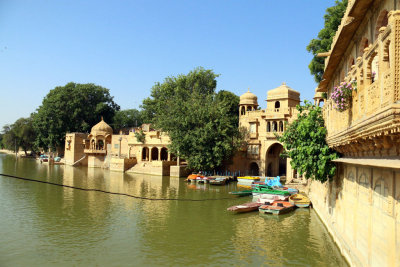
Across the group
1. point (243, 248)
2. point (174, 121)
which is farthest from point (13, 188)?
point (243, 248)

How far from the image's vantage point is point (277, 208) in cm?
1809

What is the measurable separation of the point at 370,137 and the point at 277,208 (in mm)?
11964

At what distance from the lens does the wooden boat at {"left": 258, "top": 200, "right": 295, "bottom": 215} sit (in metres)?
18.0

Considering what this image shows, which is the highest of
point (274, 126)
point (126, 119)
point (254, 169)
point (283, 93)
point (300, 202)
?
point (126, 119)

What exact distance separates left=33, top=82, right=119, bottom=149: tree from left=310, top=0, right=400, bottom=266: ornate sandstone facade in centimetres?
5408

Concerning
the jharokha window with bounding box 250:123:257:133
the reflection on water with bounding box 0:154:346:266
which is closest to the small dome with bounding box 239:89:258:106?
the jharokha window with bounding box 250:123:257:133

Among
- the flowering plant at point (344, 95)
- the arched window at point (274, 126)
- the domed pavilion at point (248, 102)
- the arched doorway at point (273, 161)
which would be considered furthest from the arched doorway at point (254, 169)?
the flowering plant at point (344, 95)

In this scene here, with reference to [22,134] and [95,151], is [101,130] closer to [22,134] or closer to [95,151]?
[95,151]

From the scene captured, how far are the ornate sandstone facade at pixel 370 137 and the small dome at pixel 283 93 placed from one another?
78.5ft

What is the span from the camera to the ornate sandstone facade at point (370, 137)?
5.88m

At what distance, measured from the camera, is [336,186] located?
12.5 m

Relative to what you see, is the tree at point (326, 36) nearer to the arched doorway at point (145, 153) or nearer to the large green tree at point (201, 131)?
the large green tree at point (201, 131)

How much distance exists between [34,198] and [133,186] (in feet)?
30.0

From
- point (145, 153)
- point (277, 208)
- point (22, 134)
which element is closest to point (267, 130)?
point (277, 208)
